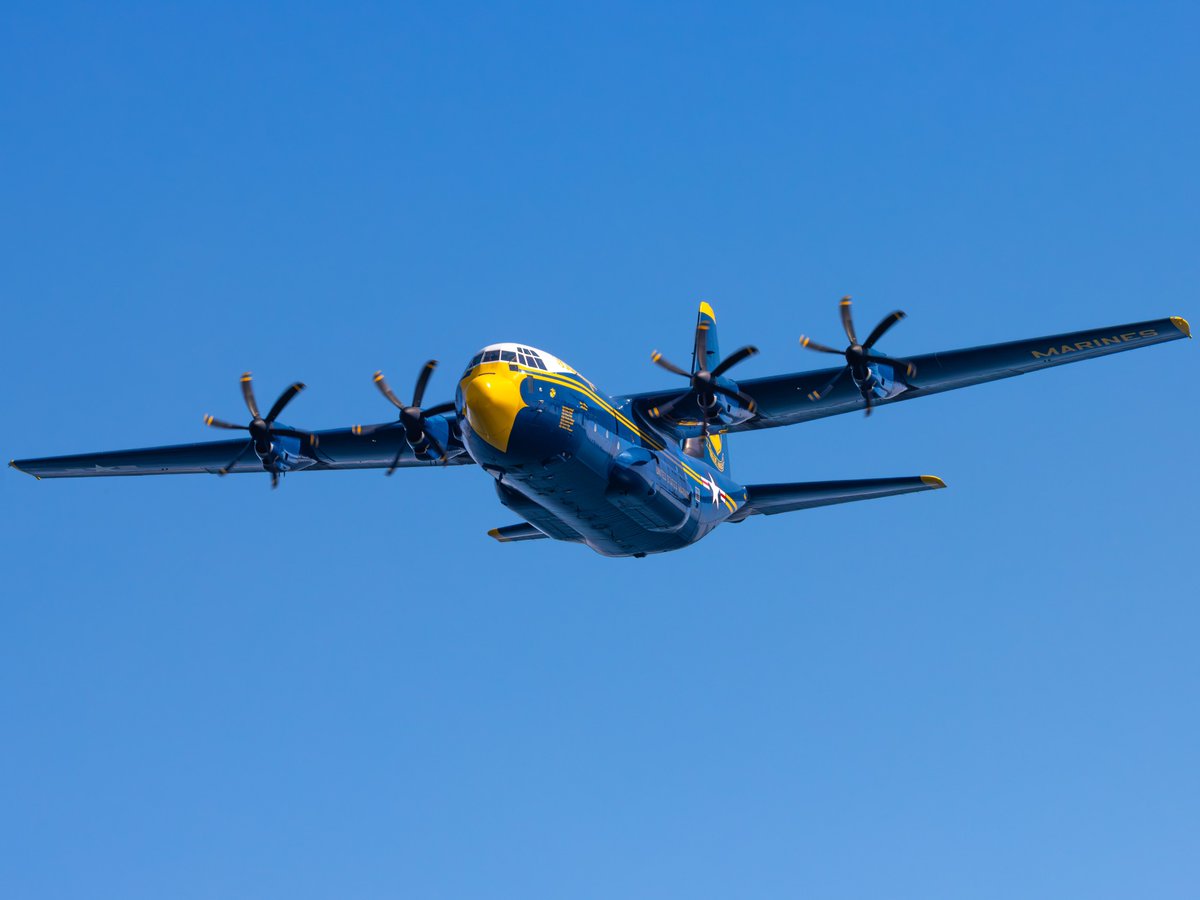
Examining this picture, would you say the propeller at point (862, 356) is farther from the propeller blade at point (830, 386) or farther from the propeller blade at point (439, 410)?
the propeller blade at point (439, 410)

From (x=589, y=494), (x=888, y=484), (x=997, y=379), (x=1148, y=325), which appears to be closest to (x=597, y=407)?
(x=589, y=494)

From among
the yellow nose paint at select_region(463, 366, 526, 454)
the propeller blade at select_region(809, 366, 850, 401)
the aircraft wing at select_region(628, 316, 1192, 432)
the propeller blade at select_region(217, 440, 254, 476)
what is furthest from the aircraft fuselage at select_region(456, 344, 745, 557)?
the propeller blade at select_region(217, 440, 254, 476)

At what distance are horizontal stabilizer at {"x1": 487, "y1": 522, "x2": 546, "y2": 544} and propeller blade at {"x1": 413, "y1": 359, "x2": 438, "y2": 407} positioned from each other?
15.3ft

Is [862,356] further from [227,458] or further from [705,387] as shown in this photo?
[227,458]

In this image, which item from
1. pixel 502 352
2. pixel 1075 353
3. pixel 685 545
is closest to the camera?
pixel 502 352

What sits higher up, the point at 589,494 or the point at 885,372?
the point at 885,372

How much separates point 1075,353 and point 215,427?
71.5 feet

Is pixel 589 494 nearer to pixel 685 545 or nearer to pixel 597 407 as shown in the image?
pixel 597 407

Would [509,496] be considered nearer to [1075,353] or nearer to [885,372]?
[885,372]

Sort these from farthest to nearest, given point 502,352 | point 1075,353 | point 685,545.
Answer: point 685,545 → point 1075,353 → point 502,352

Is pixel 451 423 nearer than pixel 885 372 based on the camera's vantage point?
No

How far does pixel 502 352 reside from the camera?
29.6 meters

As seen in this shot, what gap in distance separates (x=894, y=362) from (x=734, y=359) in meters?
3.92

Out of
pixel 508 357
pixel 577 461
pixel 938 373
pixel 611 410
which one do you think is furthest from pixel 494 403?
pixel 938 373
